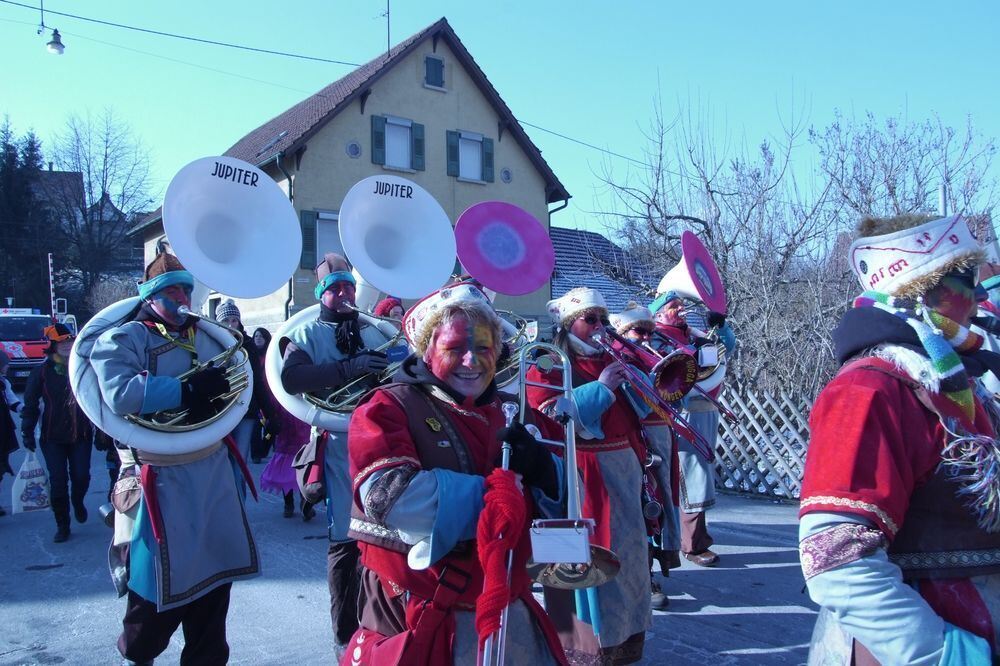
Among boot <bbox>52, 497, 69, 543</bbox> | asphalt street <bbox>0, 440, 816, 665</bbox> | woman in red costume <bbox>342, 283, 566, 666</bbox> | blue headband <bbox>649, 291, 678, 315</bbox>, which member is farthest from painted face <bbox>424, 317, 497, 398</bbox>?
boot <bbox>52, 497, 69, 543</bbox>

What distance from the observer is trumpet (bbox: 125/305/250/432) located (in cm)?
306

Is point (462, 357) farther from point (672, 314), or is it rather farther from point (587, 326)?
point (672, 314)

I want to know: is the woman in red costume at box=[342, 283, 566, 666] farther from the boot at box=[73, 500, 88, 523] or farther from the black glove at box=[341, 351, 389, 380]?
the boot at box=[73, 500, 88, 523]

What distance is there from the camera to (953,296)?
5.86 feet

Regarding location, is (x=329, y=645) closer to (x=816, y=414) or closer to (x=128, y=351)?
(x=128, y=351)

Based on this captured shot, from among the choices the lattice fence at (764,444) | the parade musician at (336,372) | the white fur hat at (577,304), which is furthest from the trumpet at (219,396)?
the lattice fence at (764,444)

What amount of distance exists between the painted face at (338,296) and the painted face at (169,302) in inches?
31.0

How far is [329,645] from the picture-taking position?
155 inches

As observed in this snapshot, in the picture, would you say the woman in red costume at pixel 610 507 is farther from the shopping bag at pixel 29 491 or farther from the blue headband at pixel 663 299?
the shopping bag at pixel 29 491

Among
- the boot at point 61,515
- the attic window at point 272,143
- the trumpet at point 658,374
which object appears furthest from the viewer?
the attic window at point 272,143

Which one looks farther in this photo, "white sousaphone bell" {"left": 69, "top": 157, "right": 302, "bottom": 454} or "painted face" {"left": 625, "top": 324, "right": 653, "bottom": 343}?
"painted face" {"left": 625, "top": 324, "right": 653, "bottom": 343}

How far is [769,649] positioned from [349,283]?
2.83 m

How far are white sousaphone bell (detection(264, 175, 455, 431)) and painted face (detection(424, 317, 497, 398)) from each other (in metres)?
1.76

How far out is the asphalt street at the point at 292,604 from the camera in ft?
12.7
